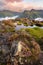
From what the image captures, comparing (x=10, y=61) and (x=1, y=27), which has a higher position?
(x=1, y=27)

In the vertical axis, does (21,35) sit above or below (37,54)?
above

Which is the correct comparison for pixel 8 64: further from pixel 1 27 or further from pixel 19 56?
pixel 1 27

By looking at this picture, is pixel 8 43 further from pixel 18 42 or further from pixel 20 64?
pixel 20 64

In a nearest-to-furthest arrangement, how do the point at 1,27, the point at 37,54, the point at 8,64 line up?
1. the point at 8,64
2. the point at 37,54
3. the point at 1,27

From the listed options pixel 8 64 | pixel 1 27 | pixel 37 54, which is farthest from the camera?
pixel 1 27

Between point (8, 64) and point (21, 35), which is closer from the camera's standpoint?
point (8, 64)

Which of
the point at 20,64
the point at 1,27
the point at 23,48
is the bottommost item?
the point at 20,64

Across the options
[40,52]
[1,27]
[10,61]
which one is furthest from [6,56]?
[1,27]

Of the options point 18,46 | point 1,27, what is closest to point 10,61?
point 18,46

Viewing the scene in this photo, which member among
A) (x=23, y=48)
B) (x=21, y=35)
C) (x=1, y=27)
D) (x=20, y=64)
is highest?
(x=1, y=27)
